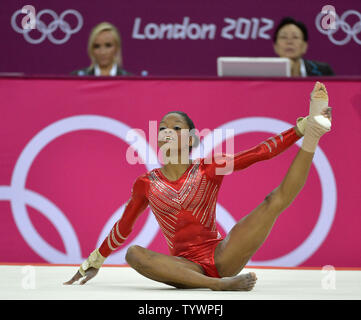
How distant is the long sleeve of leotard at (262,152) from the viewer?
3.77 metres

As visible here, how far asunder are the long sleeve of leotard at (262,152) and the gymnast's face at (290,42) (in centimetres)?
255

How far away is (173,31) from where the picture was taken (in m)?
7.26

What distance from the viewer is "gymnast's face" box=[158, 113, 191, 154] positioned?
3906 millimetres

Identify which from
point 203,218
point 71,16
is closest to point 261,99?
point 203,218

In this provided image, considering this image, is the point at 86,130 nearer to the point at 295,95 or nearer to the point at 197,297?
the point at 295,95

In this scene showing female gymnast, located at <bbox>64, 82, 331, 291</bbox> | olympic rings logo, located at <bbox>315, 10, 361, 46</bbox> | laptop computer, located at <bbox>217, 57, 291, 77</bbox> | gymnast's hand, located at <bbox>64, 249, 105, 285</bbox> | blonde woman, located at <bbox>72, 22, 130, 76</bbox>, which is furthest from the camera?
olympic rings logo, located at <bbox>315, 10, 361, 46</bbox>

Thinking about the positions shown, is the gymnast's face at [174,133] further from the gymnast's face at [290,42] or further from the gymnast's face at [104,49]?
the gymnast's face at [290,42]

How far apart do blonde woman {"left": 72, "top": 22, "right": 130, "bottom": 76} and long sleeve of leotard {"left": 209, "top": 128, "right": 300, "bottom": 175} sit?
8.13 feet

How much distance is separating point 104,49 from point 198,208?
2671 millimetres

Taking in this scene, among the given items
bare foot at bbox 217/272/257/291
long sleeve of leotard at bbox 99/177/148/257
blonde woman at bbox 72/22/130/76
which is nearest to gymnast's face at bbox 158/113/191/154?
long sleeve of leotard at bbox 99/177/148/257

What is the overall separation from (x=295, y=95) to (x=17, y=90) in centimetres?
201

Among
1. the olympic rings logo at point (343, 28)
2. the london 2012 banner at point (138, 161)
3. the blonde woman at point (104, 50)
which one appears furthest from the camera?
the olympic rings logo at point (343, 28)

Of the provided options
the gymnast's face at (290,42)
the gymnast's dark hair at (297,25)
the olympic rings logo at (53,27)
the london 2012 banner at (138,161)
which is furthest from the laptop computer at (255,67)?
the olympic rings logo at (53,27)

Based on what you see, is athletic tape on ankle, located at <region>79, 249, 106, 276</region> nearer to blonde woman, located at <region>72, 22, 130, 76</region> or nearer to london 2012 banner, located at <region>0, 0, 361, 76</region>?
blonde woman, located at <region>72, 22, 130, 76</region>
